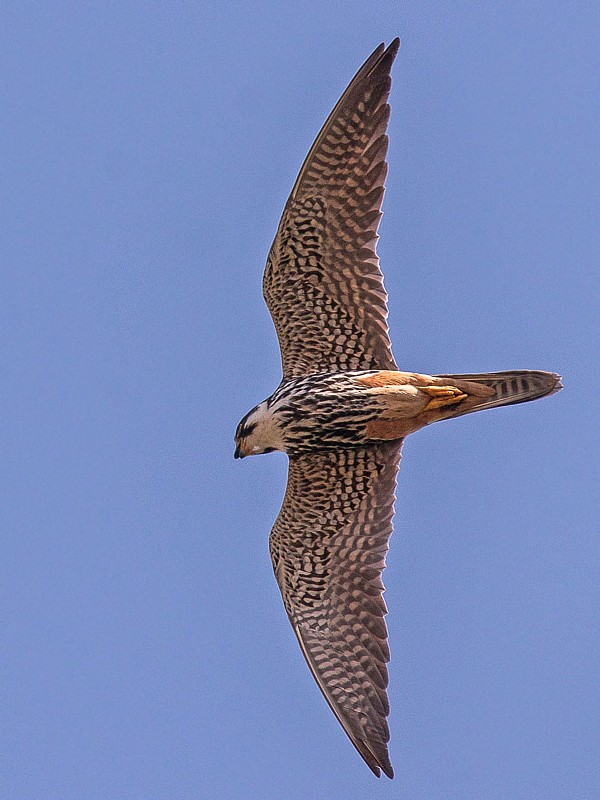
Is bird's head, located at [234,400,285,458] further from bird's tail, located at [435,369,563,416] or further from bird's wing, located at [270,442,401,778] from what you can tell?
bird's tail, located at [435,369,563,416]

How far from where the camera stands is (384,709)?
11.2 m

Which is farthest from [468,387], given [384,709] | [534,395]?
[384,709]

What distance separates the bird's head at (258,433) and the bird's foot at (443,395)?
131cm

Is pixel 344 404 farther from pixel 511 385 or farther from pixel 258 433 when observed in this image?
pixel 511 385

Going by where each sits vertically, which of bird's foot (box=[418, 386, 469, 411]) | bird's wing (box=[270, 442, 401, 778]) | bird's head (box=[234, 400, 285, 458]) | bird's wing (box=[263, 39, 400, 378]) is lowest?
bird's wing (box=[270, 442, 401, 778])

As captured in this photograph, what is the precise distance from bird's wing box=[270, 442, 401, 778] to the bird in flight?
0.01 m

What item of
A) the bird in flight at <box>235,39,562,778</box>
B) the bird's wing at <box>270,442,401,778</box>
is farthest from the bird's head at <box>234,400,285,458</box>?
the bird's wing at <box>270,442,401,778</box>

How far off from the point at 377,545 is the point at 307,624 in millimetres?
897

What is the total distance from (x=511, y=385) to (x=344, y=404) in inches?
53.2

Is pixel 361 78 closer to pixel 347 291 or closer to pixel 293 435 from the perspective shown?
pixel 347 291

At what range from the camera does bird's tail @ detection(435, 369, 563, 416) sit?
1090 cm

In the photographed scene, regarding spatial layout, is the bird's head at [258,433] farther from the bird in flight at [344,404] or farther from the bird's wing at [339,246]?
the bird's wing at [339,246]

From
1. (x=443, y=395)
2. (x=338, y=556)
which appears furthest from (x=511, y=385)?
(x=338, y=556)

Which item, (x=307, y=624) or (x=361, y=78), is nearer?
(x=361, y=78)
